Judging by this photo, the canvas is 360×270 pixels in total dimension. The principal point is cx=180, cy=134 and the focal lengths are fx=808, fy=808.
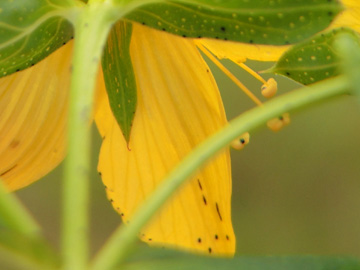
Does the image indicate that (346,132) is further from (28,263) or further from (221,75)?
(28,263)

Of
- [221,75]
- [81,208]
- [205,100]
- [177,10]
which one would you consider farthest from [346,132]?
[81,208]

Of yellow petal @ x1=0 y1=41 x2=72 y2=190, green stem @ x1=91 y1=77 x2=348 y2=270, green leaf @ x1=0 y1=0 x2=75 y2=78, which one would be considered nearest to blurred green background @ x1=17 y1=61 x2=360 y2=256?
yellow petal @ x1=0 y1=41 x2=72 y2=190

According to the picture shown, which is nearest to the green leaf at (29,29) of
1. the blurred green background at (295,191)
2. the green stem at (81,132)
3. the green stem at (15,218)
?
the green stem at (81,132)

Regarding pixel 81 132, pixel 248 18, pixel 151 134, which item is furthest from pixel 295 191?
pixel 81 132

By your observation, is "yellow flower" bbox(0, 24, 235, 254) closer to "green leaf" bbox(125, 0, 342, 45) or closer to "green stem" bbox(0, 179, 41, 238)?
"green leaf" bbox(125, 0, 342, 45)

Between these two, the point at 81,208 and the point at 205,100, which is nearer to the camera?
the point at 81,208

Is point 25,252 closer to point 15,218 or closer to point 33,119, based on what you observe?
point 15,218
